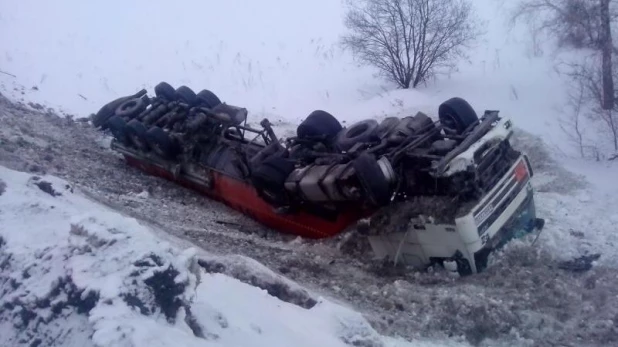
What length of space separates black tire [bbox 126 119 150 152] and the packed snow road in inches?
18.6

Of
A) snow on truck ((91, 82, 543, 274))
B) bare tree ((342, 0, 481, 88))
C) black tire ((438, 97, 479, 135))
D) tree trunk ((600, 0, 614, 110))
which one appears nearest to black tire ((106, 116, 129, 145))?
snow on truck ((91, 82, 543, 274))

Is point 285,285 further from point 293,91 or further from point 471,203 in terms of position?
point 293,91

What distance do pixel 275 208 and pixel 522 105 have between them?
286 inches

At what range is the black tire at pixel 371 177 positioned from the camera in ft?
19.6

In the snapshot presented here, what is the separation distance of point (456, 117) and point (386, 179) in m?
1.37

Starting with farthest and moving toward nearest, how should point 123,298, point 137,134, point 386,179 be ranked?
point 137,134, point 386,179, point 123,298

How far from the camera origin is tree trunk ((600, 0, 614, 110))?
10.8 metres

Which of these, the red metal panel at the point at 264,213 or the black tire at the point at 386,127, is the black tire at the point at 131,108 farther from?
the black tire at the point at 386,127

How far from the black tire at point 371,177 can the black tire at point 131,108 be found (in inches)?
186

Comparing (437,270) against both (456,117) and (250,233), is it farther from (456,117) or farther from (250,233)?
(250,233)

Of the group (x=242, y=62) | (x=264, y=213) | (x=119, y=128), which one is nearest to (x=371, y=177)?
(x=264, y=213)

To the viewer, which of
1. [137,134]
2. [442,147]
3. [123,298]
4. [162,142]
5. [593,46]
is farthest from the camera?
[593,46]

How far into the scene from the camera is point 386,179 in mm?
6117

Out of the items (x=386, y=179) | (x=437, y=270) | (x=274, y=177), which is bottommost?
(x=437, y=270)
